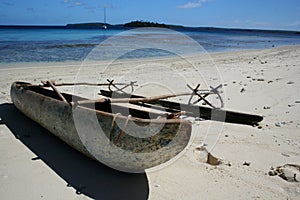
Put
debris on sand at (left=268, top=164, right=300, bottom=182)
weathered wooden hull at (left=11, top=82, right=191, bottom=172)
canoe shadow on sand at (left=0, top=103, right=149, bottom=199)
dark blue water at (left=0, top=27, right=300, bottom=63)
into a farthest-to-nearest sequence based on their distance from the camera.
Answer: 1. dark blue water at (left=0, top=27, right=300, bottom=63)
2. debris on sand at (left=268, top=164, right=300, bottom=182)
3. canoe shadow on sand at (left=0, top=103, right=149, bottom=199)
4. weathered wooden hull at (left=11, top=82, right=191, bottom=172)

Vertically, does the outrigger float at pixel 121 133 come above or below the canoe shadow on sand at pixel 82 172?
above

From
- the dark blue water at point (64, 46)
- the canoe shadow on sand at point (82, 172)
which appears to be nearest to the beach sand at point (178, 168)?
the canoe shadow on sand at point (82, 172)

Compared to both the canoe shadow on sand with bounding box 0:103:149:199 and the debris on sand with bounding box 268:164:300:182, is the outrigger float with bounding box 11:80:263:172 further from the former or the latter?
the debris on sand with bounding box 268:164:300:182

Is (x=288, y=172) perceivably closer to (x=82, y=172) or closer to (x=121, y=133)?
(x=121, y=133)

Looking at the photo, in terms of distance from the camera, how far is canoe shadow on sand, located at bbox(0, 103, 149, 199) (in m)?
2.78

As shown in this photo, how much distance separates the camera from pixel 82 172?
3.13m

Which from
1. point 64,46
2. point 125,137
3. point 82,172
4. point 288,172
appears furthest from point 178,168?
point 64,46

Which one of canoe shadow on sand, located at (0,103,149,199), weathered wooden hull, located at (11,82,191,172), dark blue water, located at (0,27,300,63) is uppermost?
dark blue water, located at (0,27,300,63)

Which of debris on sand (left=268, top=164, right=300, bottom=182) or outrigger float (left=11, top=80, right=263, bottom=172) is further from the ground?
outrigger float (left=11, top=80, right=263, bottom=172)

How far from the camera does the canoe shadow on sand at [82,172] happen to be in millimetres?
2781

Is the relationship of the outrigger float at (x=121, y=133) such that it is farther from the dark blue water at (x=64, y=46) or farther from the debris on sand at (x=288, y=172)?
the dark blue water at (x=64, y=46)

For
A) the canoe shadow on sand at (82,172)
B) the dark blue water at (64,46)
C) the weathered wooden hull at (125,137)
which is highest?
the dark blue water at (64,46)

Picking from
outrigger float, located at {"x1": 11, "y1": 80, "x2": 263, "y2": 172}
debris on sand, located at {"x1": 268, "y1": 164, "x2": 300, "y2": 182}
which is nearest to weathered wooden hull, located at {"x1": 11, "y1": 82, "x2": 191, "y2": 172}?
outrigger float, located at {"x1": 11, "y1": 80, "x2": 263, "y2": 172}

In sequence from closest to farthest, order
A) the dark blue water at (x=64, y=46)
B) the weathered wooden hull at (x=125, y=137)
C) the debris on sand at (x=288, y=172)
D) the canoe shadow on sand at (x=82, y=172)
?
the weathered wooden hull at (x=125, y=137), the canoe shadow on sand at (x=82, y=172), the debris on sand at (x=288, y=172), the dark blue water at (x=64, y=46)
